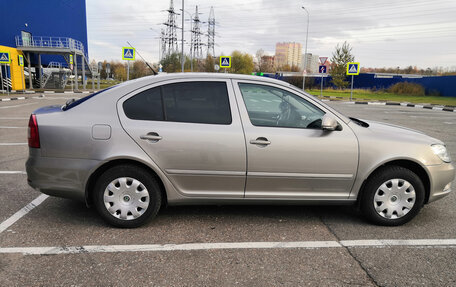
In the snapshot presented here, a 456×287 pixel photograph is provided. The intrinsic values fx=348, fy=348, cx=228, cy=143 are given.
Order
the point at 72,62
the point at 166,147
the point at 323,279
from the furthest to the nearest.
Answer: the point at 72,62, the point at 166,147, the point at 323,279

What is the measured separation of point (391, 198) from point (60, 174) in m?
3.51

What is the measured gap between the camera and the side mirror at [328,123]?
3562 millimetres

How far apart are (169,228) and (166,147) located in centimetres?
88

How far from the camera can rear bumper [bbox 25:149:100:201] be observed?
3.51 metres

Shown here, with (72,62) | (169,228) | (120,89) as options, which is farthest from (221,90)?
(72,62)

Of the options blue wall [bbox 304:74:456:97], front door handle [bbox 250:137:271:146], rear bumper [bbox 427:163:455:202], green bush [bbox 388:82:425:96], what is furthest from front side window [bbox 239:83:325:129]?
green bush [bbox 388:82:425:96]

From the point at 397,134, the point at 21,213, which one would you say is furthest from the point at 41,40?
the point at 397,134

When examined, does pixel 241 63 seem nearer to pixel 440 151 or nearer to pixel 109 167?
pixel 440 151

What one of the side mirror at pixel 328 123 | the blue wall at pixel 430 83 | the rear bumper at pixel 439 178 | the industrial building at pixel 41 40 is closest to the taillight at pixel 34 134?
the side mirror at pixel 328 123

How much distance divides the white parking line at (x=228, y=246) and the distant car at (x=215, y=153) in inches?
15.5

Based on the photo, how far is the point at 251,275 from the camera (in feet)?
9.30

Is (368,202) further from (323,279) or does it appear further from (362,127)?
(323,279)

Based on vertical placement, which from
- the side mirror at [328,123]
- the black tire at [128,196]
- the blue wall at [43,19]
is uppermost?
the blue wall at [43,19]

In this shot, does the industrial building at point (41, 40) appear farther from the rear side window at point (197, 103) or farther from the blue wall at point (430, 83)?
the blue wall at point (430, 83)
